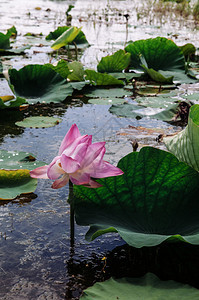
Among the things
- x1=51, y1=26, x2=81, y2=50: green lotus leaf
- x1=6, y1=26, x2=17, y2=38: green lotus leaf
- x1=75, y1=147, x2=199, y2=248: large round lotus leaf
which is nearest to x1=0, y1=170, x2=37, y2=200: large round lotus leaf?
x1=75, y1=147, x2=199, y2=248: large round lotus leaf

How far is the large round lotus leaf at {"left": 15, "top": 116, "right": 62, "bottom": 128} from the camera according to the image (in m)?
2.16

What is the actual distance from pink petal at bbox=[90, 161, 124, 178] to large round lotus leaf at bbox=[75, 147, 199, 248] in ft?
0.48

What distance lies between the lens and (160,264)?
1.08 metres

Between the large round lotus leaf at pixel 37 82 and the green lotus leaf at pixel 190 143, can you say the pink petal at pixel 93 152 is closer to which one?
the green lotus leaf at pixel 190 143

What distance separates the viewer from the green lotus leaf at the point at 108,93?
276 cm

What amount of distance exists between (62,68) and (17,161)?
138 cm

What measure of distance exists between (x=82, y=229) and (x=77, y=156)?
40 cm

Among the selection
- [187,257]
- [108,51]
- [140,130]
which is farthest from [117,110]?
[108,51]

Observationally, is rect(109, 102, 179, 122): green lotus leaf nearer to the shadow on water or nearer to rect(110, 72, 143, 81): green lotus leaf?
rect(110, 72, 143, 81): green lotus leaf

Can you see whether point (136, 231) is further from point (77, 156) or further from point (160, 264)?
point (77, 156)

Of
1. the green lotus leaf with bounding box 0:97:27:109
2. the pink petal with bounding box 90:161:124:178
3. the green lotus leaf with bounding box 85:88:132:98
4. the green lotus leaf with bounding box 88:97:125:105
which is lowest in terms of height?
the green lotus leaf with bounding box 88:97:125:105

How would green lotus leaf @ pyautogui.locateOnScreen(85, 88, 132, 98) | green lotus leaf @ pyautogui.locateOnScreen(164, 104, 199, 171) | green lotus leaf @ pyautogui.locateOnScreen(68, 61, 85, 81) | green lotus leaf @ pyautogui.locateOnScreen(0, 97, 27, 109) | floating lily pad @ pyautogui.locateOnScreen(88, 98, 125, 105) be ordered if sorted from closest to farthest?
green lotus leaf @ pyautogui.locateOnScreen(164, 104, 199, 171) < green lotus leaf @ pyautogui.locateOnScreen(0, 97, 27, 109) < floating lily pad @ pyautogui.locateOnScreen(88, 98, 125, 105) < green lotus leaf @ pyautogui.locateOnScreen(85, 88, 132, 98) < green lotus leaf @ pyautogui.locateOnScreen(68, 61, 85, 81)

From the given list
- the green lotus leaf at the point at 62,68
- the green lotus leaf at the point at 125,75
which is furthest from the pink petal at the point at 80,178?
the green lotus leaf at the point at 125,75

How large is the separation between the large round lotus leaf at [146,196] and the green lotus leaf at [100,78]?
184cm
